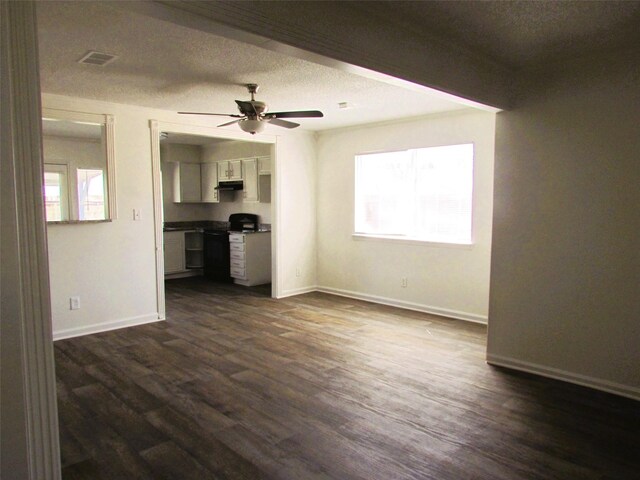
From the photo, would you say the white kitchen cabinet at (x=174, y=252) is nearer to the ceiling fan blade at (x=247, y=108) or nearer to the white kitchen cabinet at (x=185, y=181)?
the white kitchen cabinet at (x=185, y=181)

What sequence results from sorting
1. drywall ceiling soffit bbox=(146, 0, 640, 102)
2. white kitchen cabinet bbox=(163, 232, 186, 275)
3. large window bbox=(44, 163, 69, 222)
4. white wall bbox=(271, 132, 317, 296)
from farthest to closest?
white kitchen cabinet bbox=(163, 232, 186, 275)
white wall bbox=(271, 132, 317, 296)
large window bbox=(44, 163, 69, 222)
drywall ceiling soffit bbox=(146, 0, 640, 102)

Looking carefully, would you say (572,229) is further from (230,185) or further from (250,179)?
(230,185)

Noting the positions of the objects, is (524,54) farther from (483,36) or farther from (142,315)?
(142,315)

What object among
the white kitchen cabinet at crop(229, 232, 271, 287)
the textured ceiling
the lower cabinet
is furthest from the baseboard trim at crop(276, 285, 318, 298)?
the textured ceiling

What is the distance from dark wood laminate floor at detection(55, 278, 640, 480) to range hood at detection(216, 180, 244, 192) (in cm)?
355

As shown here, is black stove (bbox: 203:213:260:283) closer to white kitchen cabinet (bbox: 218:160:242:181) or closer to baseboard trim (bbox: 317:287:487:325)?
white kitchen cabinet (bbox: 218:160:242:181)

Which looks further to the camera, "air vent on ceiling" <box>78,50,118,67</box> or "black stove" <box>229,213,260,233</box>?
"black stove" <box>229,213,260,233</box>

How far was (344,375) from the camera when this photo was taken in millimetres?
3566

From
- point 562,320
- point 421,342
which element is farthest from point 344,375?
point 562,320

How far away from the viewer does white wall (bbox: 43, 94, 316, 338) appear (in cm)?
448

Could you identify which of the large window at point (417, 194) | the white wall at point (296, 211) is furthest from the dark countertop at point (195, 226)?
the large window at point (417, 194)

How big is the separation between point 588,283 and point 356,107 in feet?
9.28

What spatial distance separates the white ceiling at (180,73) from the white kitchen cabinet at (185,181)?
341cm

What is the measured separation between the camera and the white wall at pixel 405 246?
4.99 meters
